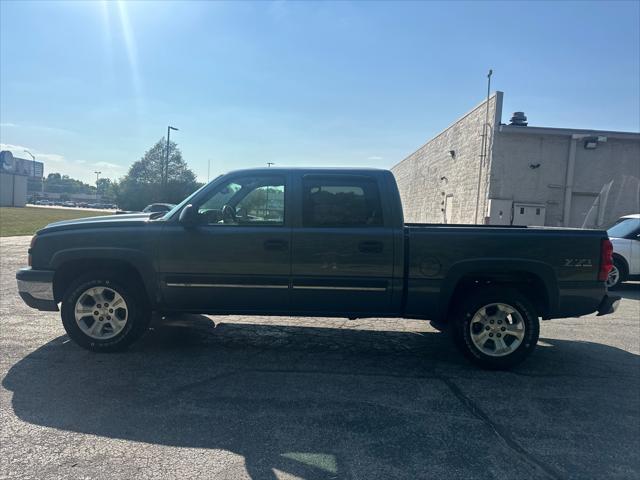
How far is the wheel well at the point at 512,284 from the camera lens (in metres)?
4.65

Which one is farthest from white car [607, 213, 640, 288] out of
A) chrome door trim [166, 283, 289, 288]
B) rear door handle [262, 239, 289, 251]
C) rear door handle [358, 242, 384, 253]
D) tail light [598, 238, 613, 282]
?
chrome door trim [166, 283, 289, 288]

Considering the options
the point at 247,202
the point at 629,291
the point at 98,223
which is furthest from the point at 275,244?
the point at 629,291

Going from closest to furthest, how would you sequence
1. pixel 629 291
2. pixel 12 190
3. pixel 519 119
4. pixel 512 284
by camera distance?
pixel 512 284 → pixel 629 291 → pixel 519 119 → pixel 12 190

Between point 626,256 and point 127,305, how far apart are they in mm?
10192

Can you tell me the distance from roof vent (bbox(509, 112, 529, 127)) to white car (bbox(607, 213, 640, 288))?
6.03m

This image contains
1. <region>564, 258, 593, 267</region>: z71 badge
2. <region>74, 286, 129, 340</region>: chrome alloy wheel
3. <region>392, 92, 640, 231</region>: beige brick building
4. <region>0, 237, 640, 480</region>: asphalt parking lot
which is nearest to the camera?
<region>0, 237, 640, 480</region>: asphalt parking lot

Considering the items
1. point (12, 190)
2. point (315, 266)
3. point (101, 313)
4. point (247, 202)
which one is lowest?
point (101, 313)

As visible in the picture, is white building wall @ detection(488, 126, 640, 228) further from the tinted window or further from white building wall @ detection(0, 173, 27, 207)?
white building wall @ detection(0, 173, 27, 207)

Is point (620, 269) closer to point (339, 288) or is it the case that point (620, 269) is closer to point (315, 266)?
point (339, 288)

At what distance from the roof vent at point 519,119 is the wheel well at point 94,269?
13904mm

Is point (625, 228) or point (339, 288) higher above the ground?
point (625, 228)

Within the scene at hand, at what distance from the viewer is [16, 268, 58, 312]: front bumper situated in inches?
187

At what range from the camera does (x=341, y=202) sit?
4.71m

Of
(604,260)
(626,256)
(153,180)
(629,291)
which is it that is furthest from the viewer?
(153,180)
